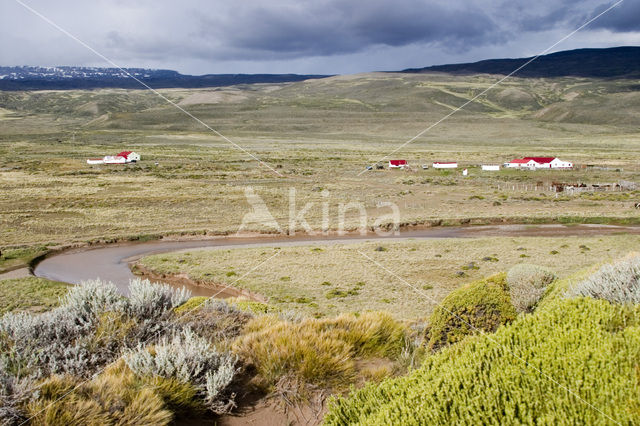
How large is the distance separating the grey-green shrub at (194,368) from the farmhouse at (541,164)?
73672 millimetres

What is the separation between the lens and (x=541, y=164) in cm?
7075

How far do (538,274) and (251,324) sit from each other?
5.27 metres

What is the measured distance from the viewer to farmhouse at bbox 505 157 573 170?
7006 cm

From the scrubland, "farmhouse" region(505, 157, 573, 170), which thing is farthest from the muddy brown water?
"farmhouse" region(505, 157, 573, 170)

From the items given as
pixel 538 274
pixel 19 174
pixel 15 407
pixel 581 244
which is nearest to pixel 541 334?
pixel 538 274

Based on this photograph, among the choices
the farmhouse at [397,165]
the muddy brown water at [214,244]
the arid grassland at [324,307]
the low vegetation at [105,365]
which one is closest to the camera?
the arid grassland at [324,307]

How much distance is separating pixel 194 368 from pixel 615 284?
18.1 feet

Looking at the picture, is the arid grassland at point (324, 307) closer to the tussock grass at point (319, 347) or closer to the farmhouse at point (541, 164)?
the tussock grass at point (319, 347)

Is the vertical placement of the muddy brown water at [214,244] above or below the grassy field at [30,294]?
below

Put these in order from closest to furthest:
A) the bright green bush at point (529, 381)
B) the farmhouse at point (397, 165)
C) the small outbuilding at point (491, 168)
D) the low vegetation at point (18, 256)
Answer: the bright green bush at point (529, 381), the low vegetation at point (18, 256), the small outbuilding at point (491, 168), the farmhouse at point (397, 165)

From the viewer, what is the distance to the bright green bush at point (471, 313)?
7.42 metres

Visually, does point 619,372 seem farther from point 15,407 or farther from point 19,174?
point 19,174

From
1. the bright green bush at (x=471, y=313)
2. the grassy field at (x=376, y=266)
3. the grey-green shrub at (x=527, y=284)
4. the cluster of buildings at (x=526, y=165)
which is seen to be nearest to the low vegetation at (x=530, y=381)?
the bright green bush at (x=471, y=313)

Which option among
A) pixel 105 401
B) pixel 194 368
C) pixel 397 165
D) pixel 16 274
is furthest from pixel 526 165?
pixel 105 401
